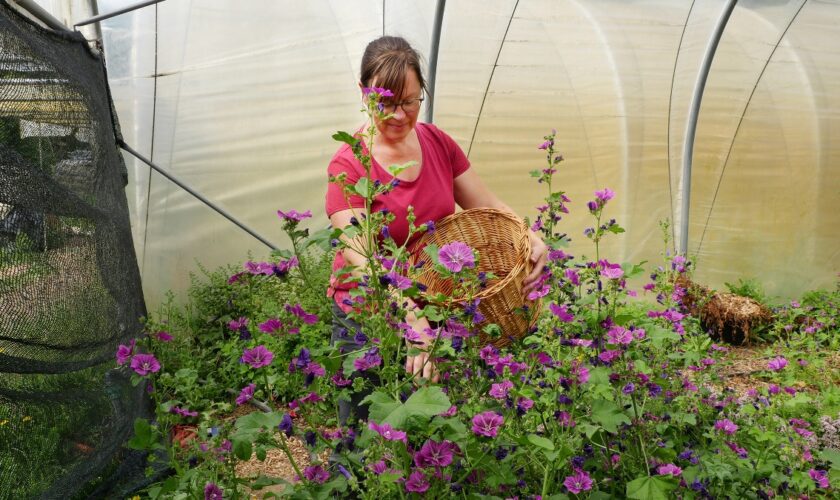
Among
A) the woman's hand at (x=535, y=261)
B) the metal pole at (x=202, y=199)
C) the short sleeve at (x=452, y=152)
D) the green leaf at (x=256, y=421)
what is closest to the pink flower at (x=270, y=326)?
the green leaf at (x=256, y=421)

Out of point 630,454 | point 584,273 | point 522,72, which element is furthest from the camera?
point 522,72

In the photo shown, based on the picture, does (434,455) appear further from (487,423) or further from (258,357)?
(258,357)

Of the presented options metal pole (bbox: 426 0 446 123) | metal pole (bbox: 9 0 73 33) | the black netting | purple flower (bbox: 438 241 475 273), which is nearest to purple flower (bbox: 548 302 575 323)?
purple flower (bbox: 438 241 475 273)

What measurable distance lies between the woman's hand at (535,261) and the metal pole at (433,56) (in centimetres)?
344

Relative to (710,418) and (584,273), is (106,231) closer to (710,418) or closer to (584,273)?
(584,273)

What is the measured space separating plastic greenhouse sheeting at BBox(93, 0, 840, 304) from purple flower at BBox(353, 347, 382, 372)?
4.01m

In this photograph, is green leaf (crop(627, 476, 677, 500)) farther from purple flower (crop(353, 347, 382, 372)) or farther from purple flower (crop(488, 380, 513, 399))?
purple flower (crop(353, 347, 382, 372))

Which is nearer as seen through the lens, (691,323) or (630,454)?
(630,454)

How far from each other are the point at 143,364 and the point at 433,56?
4233 millimetres

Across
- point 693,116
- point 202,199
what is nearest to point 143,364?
point 202,199

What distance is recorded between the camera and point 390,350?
169 cm

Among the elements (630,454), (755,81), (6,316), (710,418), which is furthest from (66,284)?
(755,81)

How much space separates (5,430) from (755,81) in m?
5.31

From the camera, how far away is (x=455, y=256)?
1.58m
